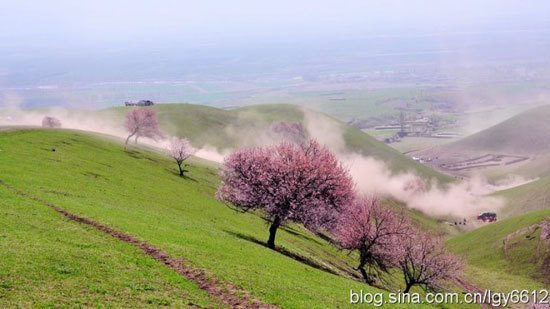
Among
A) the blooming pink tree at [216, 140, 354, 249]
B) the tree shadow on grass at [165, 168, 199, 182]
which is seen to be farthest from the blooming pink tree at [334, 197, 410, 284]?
the tree shadow on grass at [165, 168, 199, 182]

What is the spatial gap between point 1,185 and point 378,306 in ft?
142

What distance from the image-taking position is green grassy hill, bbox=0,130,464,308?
2828 cm

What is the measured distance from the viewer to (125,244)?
123 ft

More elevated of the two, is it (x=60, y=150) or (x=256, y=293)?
(x=60, y=150)

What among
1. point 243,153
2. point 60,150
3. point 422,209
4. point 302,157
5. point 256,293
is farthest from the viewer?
point 422,209

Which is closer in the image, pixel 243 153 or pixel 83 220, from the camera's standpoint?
pixel 83 220

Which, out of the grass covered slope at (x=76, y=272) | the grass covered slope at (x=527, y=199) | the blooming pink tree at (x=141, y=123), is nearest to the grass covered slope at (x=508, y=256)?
the grass covered slope at (x=527, y=199)

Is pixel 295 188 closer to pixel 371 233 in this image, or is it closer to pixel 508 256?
pixel 371 233

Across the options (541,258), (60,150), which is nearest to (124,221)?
(60,150)

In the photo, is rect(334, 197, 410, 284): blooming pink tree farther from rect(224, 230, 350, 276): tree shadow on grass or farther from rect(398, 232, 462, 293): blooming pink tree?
rect(224, 230, 350, 276): tree shadow on grass

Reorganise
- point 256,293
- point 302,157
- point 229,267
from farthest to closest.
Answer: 1. point 302,157
2. point 229,267
3. point 256,293

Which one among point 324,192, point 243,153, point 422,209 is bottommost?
point 422,209

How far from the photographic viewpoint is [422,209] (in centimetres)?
17188

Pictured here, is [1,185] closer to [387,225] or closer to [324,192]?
[324,192]
